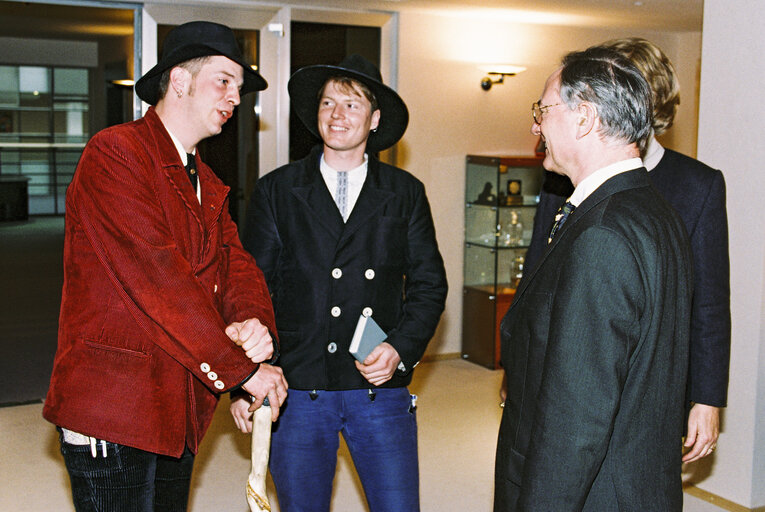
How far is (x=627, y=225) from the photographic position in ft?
5.24

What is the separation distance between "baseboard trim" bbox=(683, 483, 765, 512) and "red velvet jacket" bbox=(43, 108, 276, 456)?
2725 millimetres

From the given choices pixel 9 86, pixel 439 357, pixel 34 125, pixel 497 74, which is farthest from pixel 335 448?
pixel 9 86

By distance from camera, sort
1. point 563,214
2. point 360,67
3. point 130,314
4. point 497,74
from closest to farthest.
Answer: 1. point 563,214
2. point 130,314
3. point 360,67
4. point 497,74

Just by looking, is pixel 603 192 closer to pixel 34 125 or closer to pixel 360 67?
pixel 360 67

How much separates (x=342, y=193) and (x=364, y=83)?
1.11ft

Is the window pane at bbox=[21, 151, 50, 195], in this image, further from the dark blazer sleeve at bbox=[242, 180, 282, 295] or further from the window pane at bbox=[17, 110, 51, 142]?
the dark blazer sleeve at bbox=[242, 180, 282, 295]

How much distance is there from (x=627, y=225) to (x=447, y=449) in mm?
3462

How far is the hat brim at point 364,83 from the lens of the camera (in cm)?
260

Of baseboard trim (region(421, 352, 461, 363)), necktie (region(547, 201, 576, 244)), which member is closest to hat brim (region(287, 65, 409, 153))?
necktie (region(547, 201, 576, 244))

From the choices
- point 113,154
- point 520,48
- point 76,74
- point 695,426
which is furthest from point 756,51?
point 76,74

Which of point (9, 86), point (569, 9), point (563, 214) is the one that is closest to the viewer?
point (563, 214)

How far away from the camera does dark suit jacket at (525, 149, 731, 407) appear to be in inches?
96.8

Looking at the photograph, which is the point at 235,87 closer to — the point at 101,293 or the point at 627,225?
the point at 101,293

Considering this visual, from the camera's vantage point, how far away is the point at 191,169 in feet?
7.43
